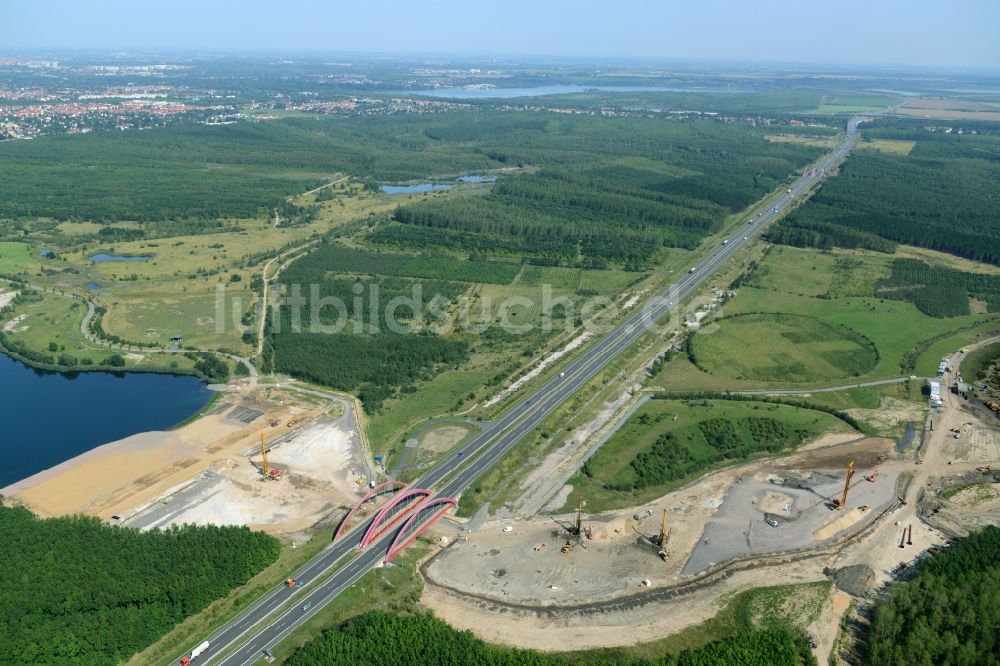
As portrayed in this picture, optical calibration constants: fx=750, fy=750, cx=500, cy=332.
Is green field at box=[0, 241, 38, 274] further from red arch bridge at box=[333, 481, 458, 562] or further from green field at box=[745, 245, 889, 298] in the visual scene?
green field at box=[745, 245, 889, 298]

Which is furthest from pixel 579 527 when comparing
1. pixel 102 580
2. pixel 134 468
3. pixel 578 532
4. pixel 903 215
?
pixel 903 215

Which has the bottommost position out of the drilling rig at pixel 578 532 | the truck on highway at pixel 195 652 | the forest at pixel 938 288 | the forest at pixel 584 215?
the truck on highway at pixel 195 652

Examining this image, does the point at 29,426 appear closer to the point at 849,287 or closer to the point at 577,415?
the point at 577,415

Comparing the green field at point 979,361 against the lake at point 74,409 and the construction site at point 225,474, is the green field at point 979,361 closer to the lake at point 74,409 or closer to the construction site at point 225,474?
the construction site at point 225,474

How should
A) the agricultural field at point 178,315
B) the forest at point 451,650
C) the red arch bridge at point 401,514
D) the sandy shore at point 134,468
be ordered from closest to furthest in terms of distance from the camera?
the forest at point 451,650 → the red arch bridge at point 401,514 → the sandy shore at point 134,468 → the agricultural field at point 178,315

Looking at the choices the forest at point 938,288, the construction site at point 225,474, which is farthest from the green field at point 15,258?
the forest at point 938,288

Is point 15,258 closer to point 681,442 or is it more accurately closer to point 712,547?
point 681,442

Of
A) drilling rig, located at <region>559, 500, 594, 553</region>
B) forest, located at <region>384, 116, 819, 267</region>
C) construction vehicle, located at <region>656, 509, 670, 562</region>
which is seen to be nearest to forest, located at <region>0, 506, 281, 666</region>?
drilling rig, located at <region>559, 500, 594, 553</region>
